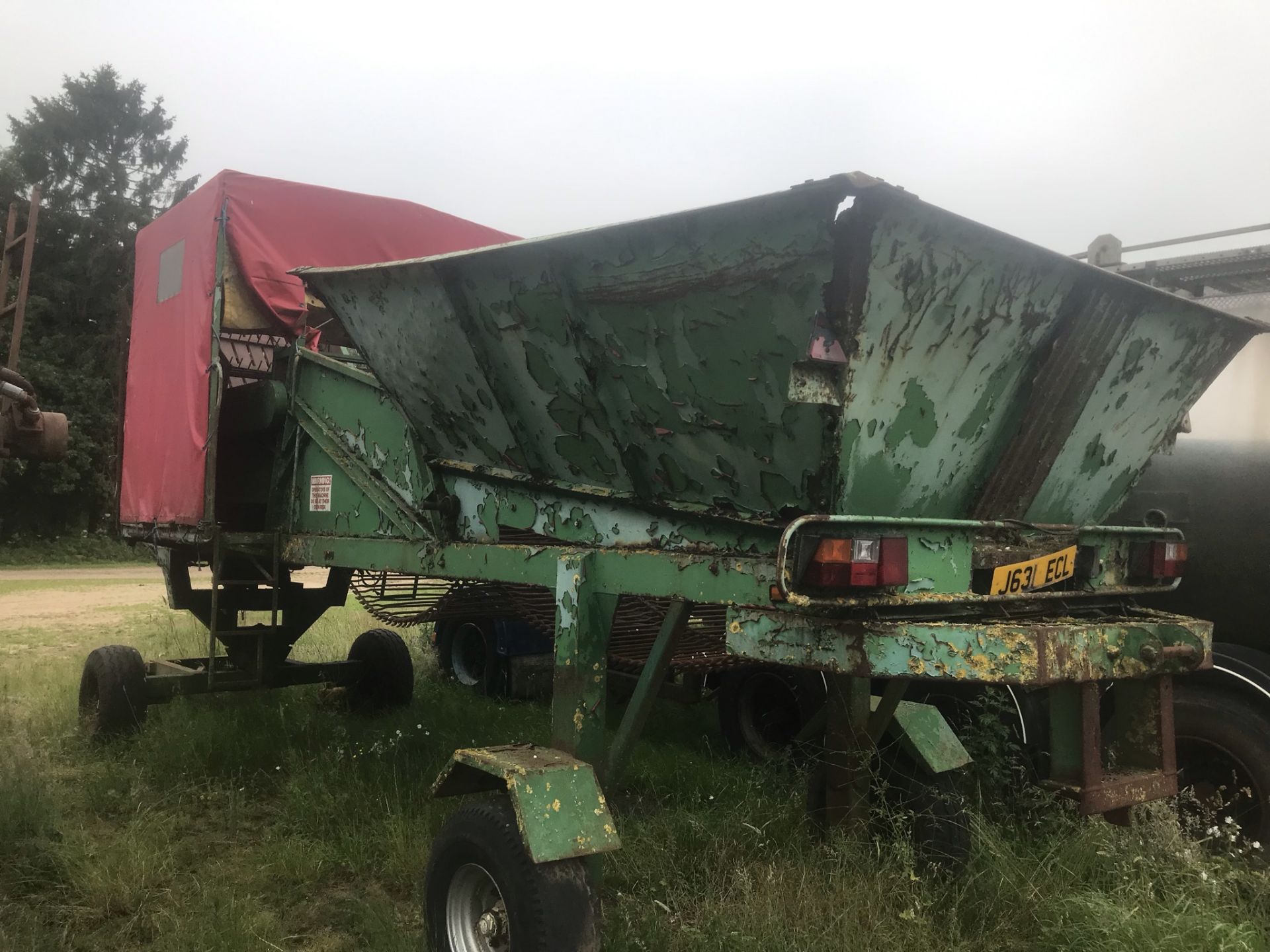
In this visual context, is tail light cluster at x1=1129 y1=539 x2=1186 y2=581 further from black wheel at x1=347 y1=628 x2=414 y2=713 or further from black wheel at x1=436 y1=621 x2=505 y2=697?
black wheel at x1=436 y1=621 x2=505 y2=697

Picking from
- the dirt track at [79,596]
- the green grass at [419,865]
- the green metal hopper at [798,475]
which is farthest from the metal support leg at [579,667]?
the dirt track at [79,596]

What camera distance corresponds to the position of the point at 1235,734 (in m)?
3.59

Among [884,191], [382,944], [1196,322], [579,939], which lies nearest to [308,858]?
[382,944]

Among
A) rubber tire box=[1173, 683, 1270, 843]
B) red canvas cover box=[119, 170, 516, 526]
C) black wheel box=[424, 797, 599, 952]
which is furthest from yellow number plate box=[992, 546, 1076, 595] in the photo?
red canvas cover box=[119, 170, 516, 526]

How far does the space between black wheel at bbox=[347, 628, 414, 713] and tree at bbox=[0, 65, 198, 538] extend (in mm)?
21832

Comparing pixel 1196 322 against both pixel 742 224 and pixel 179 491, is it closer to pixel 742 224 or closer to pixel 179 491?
pixel 742 224

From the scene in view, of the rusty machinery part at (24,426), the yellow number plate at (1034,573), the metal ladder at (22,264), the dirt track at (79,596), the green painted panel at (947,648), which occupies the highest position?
the metal ladder at (22,264)

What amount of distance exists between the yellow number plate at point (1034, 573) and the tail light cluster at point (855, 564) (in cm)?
59

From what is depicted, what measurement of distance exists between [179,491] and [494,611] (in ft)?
7.82

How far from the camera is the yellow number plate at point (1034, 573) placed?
2854 mm

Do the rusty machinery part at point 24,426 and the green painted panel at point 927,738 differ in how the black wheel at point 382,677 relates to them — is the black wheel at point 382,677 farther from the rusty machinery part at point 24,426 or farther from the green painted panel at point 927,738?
the green painted panel at point 927,738

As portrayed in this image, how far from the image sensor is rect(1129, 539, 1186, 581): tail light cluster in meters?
3.40

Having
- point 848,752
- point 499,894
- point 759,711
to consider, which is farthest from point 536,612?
point 499,894

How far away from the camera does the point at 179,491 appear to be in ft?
17.2
